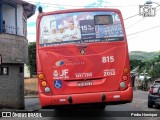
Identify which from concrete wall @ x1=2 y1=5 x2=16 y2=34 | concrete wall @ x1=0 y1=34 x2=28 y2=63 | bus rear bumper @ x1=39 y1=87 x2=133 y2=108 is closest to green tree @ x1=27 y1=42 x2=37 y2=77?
concrete wall @ x1=2 y1=5 x2=16 y2=34

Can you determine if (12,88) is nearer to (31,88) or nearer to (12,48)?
(12,48)

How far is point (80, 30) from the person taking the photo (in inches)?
404

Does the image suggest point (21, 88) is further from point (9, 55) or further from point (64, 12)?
point (64, 12)

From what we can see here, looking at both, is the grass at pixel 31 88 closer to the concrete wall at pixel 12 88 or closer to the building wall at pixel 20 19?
the building wall at pixel 20 19

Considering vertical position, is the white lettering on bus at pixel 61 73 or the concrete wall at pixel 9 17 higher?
the concrete wall at pixel 9 17

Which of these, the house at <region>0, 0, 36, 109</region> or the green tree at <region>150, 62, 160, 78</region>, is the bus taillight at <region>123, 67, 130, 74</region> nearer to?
the house at <region>0, 0, 36, 109</region>

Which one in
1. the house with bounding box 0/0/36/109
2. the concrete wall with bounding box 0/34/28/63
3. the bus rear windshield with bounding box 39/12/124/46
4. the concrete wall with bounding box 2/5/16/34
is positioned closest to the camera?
the bus rear windshield with bounding box 39/12/124/46

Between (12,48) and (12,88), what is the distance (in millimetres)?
2256

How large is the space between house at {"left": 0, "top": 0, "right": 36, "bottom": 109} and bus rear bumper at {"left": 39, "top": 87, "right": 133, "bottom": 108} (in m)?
9.39

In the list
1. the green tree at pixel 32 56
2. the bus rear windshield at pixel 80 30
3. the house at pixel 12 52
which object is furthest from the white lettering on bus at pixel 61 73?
the green tree at pixel 32 56

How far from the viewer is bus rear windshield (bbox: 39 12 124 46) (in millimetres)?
10258

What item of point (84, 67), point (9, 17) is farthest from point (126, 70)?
point (9, 17)

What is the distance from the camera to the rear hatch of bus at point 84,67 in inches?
395

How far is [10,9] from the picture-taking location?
2109 centimetres
